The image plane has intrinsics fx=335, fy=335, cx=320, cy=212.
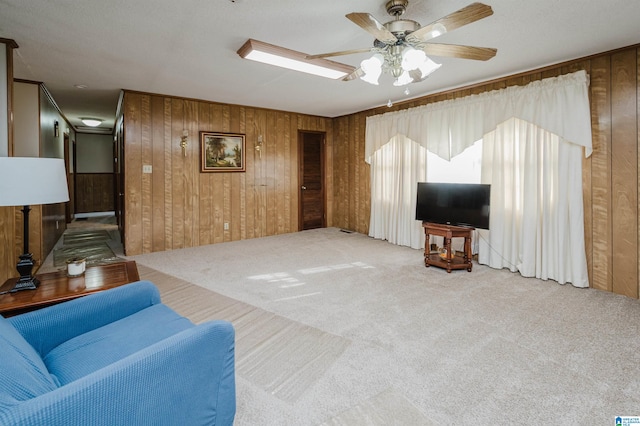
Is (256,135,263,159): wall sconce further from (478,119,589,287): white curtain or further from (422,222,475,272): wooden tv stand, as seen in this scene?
(478,119,589,287): white curtain

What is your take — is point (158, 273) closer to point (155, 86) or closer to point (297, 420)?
point (155, 86)

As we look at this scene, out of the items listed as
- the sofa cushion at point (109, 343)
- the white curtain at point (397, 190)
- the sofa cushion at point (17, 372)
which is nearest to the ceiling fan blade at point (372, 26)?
the sofa cushion at point (109, 343)

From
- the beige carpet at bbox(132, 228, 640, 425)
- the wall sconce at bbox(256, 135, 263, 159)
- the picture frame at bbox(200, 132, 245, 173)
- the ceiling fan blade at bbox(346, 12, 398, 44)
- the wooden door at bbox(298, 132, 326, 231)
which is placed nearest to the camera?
the beige carpet at bbox(132, 228, 640, 425)

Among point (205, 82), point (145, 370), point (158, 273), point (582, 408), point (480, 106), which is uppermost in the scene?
point (205, 82)

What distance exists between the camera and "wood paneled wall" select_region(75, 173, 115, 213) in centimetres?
961

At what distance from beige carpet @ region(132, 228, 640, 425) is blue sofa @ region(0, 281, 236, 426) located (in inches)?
Result: 19.7

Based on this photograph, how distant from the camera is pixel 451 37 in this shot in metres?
3.05

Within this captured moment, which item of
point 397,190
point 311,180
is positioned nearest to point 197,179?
point 311,180

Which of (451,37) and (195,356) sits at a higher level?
(451,37)

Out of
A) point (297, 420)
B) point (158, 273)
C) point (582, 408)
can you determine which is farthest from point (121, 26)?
point (582, 408)

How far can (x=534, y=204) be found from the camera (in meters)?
4.05

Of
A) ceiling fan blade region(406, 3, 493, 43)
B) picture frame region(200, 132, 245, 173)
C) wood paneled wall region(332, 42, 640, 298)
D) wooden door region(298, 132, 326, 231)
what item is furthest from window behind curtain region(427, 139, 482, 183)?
picture frame region(200, 132, 245, 173)

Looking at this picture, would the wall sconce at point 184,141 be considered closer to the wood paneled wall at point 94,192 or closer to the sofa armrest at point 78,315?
the sofa armrest at point 78,315

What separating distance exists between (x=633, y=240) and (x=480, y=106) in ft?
7.56
